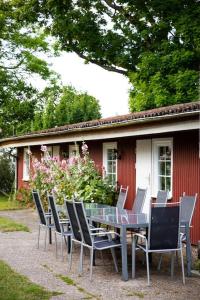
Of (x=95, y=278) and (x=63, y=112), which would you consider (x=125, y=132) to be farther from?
(x=63, y=112)

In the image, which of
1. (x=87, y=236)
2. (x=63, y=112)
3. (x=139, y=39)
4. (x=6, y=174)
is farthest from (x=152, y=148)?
(x=63, y=112)

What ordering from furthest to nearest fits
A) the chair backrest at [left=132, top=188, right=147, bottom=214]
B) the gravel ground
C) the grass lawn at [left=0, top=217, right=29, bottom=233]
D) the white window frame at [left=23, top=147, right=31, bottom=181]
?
the white window frame at [left=23, top=147, right=31, bottom=181] < the grass lawn at [left=0, top=217, right=29, bottom=233] < the chair backrest at [left=132, top=188, right=147, bottom=214] < the gravel ground

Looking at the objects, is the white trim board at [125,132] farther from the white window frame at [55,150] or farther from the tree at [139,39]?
the tree at [139,39]

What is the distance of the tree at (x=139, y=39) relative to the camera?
20.1 metres

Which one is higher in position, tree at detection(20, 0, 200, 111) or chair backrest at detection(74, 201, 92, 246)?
tree at detection(20, 0, 200, 111)

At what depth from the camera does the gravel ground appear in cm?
644

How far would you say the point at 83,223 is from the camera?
737 cm

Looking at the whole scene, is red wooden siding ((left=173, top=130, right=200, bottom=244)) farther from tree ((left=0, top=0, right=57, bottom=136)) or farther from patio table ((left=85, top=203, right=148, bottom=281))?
tree ((left=0, top=0, right=57, bottom=136))

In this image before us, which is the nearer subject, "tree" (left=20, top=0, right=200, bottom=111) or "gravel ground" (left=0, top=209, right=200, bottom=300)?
"gravel ground" (left=0, top=209, right=200, bottom=300)

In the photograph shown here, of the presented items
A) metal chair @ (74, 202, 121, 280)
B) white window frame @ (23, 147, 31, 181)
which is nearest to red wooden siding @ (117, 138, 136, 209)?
metal chair @ (74, 202, 121, 280)

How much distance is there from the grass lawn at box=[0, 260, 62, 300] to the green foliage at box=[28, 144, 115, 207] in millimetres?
5661

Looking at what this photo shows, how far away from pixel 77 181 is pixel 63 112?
1987 cm

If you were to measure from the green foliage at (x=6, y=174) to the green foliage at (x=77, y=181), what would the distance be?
9929 mm

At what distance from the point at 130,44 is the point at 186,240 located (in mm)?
16272
